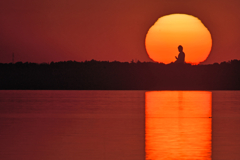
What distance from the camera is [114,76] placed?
40.9 metres

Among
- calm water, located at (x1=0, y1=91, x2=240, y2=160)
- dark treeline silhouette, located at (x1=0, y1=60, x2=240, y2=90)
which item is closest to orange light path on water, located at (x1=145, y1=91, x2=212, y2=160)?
calm water, located at (x1=0, y1=91, x2=240, y2=160)

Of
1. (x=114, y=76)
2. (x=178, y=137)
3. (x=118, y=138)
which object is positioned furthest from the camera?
(x=114, y=76)

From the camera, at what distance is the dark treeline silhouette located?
3981cm

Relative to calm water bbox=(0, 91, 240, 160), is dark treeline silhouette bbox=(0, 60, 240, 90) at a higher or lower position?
higher

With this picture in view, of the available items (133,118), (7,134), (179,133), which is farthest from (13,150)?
(133,118)

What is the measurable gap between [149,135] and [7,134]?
251 cm

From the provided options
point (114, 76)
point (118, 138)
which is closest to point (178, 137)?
point (118, 138)

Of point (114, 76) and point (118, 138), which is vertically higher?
point (114, 76)

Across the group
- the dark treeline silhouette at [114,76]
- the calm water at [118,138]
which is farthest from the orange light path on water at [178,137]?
the dark treeline silhouette at [114,76]

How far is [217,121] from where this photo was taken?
33.8 ft

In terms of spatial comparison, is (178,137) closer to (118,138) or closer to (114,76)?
(118,138)

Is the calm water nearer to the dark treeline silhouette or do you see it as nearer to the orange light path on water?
the orange light path on water

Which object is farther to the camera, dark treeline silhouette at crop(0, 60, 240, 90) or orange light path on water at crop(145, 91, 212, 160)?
dark treeline silhouette at crop(0, 60, 240, 90)

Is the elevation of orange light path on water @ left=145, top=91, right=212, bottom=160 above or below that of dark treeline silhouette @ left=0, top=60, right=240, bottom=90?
below
